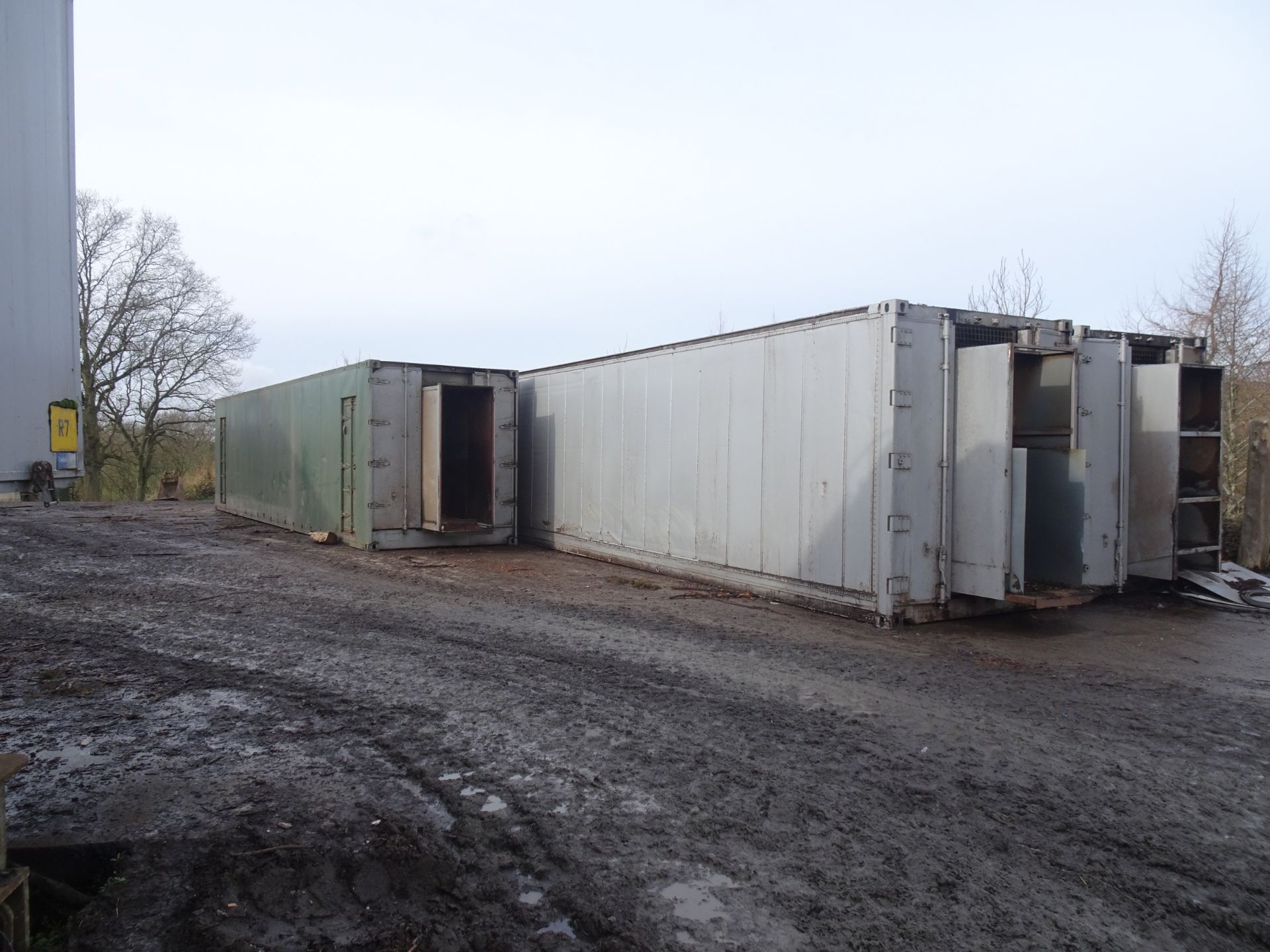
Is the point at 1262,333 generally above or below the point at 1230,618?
above

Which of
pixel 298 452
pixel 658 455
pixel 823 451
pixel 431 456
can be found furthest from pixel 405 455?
pixel 823 451

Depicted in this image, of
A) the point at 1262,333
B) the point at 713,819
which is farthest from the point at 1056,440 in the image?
the point at 1262,333

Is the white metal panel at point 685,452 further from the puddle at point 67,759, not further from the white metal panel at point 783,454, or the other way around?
the puddle at point 67,759

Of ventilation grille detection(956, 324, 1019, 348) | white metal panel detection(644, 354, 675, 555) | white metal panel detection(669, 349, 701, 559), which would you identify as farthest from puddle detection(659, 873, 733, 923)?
white metal panel detection(644, 354, 675, 555)

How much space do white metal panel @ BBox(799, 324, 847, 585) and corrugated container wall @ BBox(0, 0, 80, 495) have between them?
5.68 m

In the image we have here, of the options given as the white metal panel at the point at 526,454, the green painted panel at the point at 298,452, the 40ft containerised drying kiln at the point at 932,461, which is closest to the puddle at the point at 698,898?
the 40ft containerised drying kiln at the point at 932,461

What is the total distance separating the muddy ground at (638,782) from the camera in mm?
2523

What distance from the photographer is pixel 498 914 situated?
8.26ft

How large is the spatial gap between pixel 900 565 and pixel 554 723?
370cm

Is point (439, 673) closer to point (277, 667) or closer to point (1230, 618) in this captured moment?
point (277, 667)

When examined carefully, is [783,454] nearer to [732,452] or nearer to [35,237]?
[732,452]

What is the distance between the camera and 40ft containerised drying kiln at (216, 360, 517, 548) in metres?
11.6

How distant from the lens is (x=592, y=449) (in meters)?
11.2

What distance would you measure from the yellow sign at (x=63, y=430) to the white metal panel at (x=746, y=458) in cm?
602
